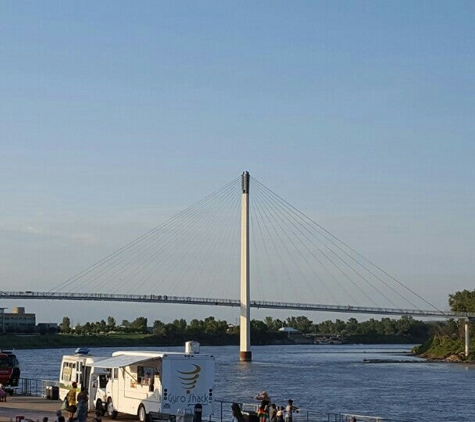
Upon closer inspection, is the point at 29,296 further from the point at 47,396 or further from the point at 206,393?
the point at 206,393

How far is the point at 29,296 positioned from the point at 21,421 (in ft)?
353

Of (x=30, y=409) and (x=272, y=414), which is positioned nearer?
(x=272, y=414)

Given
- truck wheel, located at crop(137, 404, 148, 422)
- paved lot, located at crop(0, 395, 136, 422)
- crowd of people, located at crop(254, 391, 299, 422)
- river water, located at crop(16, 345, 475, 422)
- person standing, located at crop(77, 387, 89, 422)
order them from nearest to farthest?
person standing, located at crop(77, 387, 89, 422) < crowd of people, located at crop(254, 391, 299, 422) < truck wheel, located at crop(137, 404, 148, 422) < paved lot, located at crop(0, 395, 136, 422) < river water, located at crop(16, 345, 475, 422)

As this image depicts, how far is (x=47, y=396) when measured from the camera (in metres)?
41.2

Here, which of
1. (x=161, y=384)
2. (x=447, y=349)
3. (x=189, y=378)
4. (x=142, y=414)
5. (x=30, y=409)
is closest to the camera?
(x=161, y=384)

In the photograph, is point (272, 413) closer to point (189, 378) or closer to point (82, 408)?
point (189, 378)

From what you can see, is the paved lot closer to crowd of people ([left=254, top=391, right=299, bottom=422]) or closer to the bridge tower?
crowd of people ([left=254, top=391, right=299, bottom=422])

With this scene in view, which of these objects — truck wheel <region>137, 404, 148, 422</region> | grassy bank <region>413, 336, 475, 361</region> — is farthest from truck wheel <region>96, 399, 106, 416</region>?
grassy bank <region>413, 336, 475, 361</region>

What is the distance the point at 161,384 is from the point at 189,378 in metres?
0.96

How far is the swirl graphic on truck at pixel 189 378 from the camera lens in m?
30.6

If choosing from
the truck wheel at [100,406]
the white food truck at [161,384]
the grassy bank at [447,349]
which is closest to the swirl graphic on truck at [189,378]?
the white food truck at [161,384]

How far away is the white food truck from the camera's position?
30.4 metres

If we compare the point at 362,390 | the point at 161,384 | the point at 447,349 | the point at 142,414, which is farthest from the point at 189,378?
the point at 447,349

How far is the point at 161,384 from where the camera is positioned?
3027 centimetres
